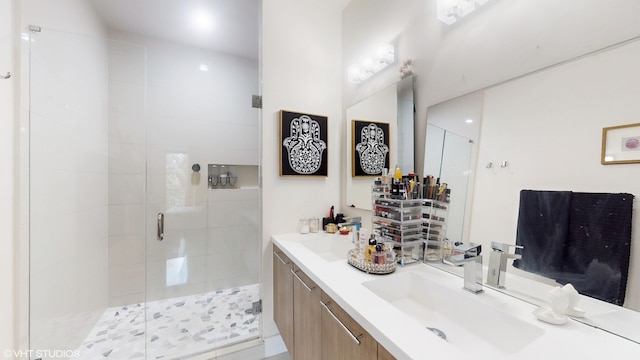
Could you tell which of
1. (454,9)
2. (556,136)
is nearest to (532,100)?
(556,136)

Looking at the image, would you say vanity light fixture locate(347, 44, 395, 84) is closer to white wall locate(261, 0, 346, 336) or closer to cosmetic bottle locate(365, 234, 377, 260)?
white wall locate(261, 0, 346, 336)

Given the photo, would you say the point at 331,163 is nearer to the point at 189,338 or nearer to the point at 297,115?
the point at 297,115

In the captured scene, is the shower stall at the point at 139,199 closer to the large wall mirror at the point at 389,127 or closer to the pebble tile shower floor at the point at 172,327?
the pebble tile shower floor at the point at 172,327

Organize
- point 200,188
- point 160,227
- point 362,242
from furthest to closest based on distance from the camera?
point 200,188
point 160,227
point 362,242

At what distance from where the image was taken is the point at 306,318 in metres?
1.20

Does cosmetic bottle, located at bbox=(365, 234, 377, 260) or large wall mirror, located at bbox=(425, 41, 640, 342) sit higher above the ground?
large wall mirror, located at bbox=(425, 41, 640, 342)

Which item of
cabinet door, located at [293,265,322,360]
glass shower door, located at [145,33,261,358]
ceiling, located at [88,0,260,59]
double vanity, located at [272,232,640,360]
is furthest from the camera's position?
glass shower door, located at [145,33,261,358]

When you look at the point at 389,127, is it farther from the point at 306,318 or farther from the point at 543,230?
the point at 306,318

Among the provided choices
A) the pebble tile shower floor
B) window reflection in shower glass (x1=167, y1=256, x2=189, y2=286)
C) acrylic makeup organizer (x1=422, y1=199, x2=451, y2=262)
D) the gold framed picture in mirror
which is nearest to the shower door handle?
window reflection in shower glass (x1=167, y1=256, x2=189, y2=286)

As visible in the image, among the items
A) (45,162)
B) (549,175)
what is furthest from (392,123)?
(45,162)

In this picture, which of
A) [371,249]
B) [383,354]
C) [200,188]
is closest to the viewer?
[383,354]

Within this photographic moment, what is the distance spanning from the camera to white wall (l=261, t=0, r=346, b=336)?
6.10 ft

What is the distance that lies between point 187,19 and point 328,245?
241cm

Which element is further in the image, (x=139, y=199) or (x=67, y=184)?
(x=139, y=199)
